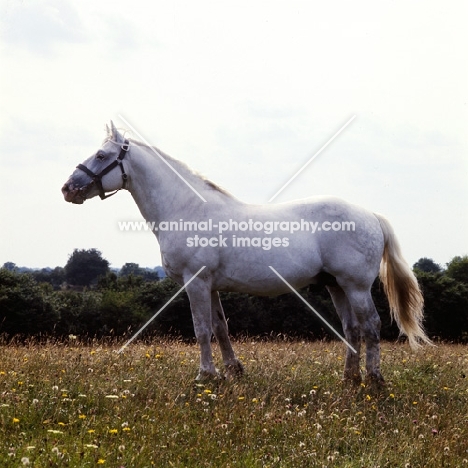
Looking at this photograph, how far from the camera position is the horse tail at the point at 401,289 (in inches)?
332

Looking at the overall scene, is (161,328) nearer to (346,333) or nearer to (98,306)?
(98,306)

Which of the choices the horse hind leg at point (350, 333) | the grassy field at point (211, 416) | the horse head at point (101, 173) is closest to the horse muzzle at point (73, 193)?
the horse head at point (101, 173)

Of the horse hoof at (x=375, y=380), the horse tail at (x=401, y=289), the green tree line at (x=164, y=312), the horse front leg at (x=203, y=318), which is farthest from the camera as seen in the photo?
the green tree line at (x=164, y=312)

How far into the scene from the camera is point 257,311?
18641 mm

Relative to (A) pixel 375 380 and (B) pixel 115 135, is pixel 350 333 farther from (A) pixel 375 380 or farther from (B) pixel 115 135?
(B) pixel 115 135

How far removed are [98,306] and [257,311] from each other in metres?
4.37

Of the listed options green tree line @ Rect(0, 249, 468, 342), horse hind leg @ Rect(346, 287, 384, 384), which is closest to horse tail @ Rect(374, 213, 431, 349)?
horse hind leg @ Rect(346, 287, 384, 384)

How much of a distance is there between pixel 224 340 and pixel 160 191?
6.27 ft

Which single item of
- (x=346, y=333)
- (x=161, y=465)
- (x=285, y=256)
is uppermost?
(x=285, y=256)

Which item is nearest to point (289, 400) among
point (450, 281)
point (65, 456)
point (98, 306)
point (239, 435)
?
point (239, 435)

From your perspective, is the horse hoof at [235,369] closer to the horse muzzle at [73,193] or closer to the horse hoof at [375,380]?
the horse hoof at [375,380]

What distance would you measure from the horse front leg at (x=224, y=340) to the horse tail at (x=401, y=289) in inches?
81.2

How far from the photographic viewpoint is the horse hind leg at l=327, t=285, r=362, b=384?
8167 mm

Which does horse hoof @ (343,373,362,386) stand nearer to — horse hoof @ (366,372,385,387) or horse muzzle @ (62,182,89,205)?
horse hoof @ (366,372,385,387)
